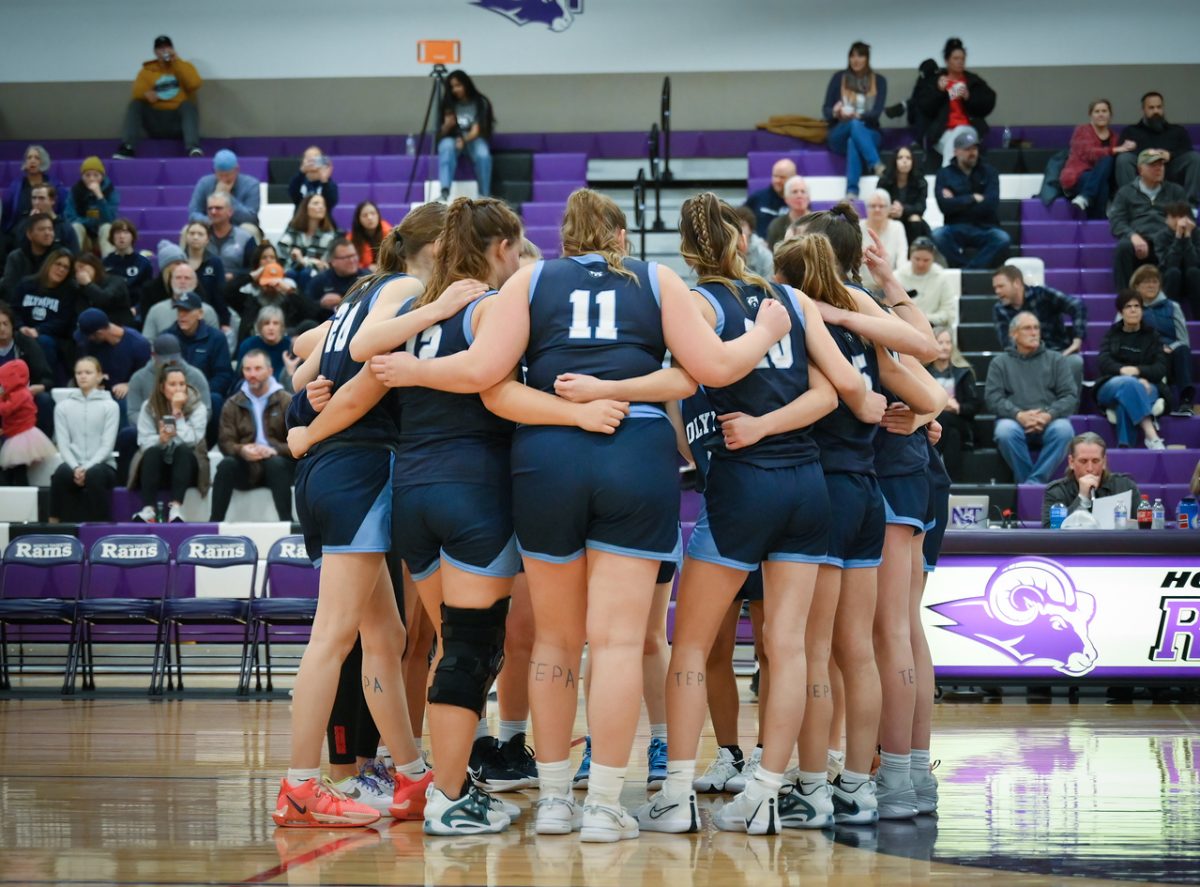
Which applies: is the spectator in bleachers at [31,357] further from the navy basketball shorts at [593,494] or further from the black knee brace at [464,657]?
the navy basketball shorts at [593,494]

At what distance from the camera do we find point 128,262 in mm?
12844

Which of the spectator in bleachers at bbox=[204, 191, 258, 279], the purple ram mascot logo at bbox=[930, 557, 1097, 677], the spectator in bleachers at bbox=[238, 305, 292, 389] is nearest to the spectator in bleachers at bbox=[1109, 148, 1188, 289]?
the purple ram mascot logo at bbox=[930, 557, 1097, 677]

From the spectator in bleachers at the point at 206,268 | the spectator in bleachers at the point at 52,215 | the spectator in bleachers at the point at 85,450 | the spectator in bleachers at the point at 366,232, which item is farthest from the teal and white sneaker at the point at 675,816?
the spectator in bleachers at the point at 52,215

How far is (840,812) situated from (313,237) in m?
9.63

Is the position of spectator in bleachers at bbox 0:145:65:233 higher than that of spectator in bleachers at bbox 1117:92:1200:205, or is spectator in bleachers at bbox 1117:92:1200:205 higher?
spectator in bleachers at bbox 1117:92:1200:205

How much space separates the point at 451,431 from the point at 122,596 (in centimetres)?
623

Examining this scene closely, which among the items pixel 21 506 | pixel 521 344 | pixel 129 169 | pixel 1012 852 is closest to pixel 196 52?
pixel 129 169

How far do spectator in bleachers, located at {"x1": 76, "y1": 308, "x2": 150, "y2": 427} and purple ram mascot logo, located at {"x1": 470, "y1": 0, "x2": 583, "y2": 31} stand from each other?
6.32 meters

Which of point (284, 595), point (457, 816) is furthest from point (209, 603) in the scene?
point (457, 816)

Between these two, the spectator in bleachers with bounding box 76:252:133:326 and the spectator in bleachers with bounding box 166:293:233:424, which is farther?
the spectator in bleachers with bounding box 76:252:133:326

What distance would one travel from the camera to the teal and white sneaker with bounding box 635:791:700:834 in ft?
13.7

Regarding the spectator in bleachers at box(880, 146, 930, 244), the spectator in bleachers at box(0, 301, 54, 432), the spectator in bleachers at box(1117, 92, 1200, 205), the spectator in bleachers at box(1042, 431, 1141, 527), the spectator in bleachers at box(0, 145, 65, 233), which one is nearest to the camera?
the spectator in bleachers at box(1042, 431, 1141, 527)

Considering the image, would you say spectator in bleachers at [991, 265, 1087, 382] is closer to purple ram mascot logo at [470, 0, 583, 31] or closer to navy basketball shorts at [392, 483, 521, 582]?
A: purple ram mascot logo at [470, 0, 583, 31]

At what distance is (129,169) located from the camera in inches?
593
